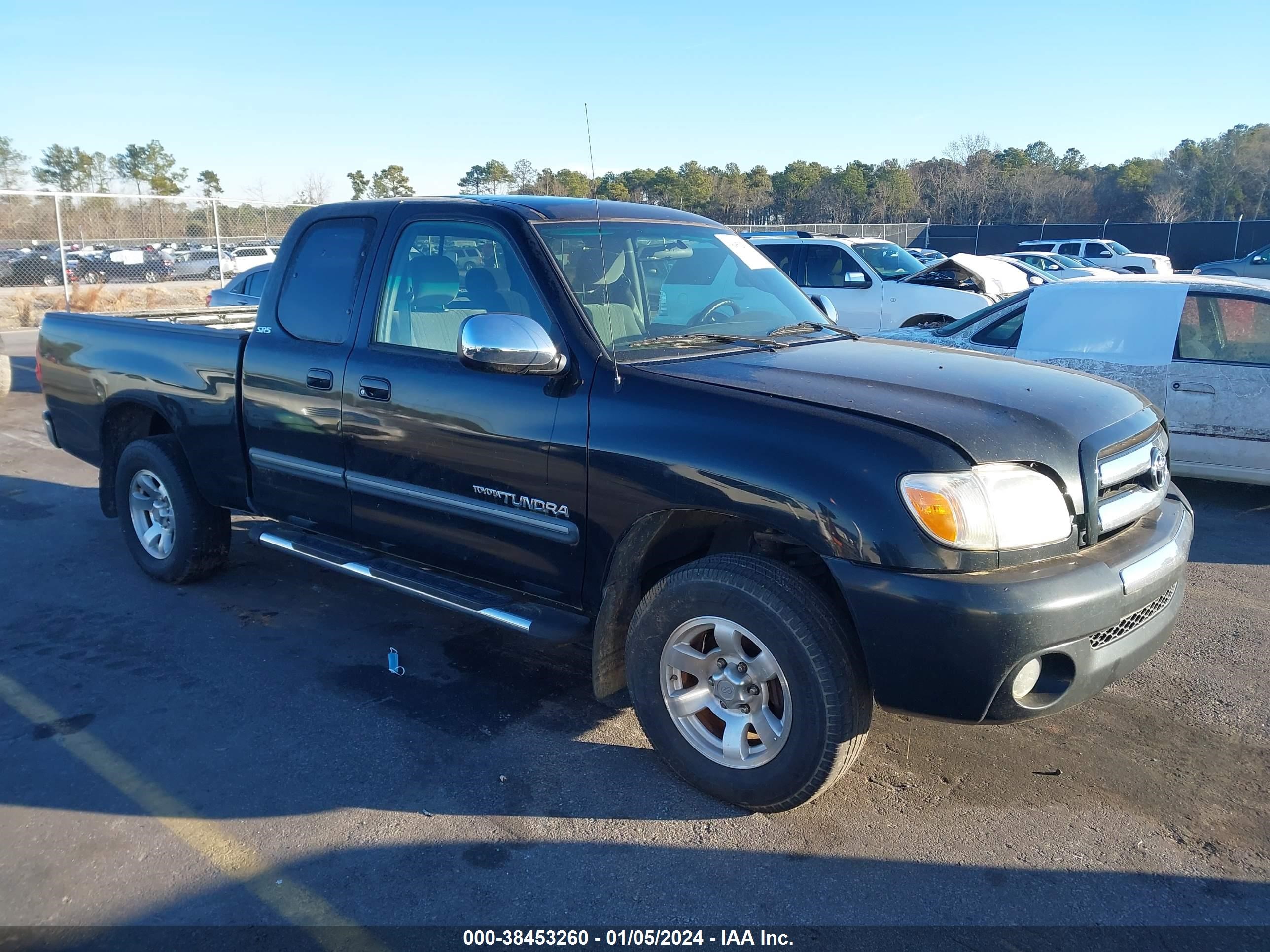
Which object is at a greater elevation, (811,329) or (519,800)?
(811,329)

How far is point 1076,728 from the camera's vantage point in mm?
3895

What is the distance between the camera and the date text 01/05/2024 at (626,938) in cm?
269

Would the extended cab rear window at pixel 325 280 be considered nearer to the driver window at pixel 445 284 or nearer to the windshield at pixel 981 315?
the driver window at pixel 445 284

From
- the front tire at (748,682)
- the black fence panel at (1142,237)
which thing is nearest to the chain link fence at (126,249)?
the front tire at (748,682)

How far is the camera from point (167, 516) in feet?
18.1

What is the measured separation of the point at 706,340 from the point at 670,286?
1.34 feet

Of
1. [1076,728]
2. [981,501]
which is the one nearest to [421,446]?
[981,501]

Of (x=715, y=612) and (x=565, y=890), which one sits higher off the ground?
(x=715, y=612)

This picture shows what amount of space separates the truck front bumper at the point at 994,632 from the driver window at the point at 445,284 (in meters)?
1.83

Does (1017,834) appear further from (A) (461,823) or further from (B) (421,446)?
(B) (421,446)

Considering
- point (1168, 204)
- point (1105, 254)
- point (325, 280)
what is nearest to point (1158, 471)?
point (325, 280)

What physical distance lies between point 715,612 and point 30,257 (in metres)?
23.5

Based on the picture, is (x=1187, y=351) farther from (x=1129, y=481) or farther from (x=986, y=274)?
(x=986, y=274)

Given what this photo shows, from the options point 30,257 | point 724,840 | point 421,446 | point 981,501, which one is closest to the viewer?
point 981,501
